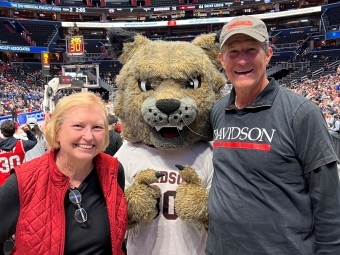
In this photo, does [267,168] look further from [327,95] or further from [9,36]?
[9,36]

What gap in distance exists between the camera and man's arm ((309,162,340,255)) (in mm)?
1237

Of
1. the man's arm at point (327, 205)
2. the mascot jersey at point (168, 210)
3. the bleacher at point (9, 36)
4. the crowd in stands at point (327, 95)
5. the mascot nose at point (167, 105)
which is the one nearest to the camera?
the man's arm at point (327, 205)

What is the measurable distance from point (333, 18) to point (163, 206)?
102ft

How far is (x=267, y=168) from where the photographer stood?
1312 millimetres

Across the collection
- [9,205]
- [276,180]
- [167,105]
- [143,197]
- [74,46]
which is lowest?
[143,197]

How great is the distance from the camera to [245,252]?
137cm

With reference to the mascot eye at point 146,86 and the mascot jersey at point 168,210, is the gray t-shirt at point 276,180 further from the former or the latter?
the mascot eye at point 146,86

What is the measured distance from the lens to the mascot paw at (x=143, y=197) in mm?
1691

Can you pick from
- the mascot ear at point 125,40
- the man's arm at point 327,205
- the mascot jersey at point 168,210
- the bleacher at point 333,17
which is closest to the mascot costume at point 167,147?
the mascot jersey at point 168,210

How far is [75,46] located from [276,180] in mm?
15814

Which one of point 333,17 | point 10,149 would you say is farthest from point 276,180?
point 333,17

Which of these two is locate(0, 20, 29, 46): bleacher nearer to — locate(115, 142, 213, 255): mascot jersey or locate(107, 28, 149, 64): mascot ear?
locate(107, 28, 149, 64): mascot ear

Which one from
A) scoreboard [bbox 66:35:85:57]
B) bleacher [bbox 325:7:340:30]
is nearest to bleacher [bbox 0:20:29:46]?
scoreboard [bbox 66:35:85:57]

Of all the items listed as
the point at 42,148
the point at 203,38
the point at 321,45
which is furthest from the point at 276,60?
the point at 203,38
